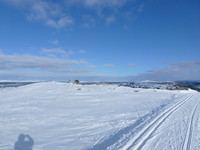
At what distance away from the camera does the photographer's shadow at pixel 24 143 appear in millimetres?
5277

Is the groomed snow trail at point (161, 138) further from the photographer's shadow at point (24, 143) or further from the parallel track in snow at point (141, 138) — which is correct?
the photographer's shadow at point (24, 143)

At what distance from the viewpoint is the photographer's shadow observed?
528 centimetres

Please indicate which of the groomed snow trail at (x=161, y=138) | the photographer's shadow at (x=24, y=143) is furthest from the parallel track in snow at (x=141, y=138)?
the photographer's shadow at (x=24, y=143)

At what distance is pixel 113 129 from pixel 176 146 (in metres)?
2.75

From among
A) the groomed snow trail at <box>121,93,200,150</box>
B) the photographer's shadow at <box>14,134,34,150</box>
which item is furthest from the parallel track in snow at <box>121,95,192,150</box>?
the photographer's shadow at <box>14,134,34,150</box>

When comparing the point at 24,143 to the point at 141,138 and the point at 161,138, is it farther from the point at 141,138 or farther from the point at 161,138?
the point at 161,138

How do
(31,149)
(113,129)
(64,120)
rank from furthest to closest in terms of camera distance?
(64,120)
(113,129)
(31,149)

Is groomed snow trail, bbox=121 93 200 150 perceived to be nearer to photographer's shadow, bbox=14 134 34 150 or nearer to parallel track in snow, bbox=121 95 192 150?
parallel track in snow, bbox=121 95 192 150

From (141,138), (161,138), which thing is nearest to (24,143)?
(141,138)

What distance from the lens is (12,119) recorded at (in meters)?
8.51

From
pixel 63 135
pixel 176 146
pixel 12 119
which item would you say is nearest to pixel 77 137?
pixel 63 135

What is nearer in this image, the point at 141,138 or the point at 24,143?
the point at 24,143

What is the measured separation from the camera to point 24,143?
566cm

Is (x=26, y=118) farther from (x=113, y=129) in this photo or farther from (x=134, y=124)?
(x=134, y=124)
